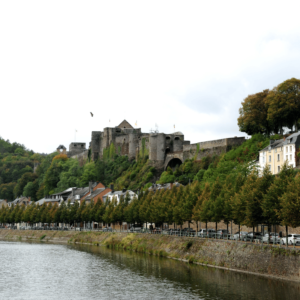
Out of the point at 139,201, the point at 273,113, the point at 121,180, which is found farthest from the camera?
the point at 121,180

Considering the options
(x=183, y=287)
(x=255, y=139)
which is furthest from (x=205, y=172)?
(x=183, y=287)

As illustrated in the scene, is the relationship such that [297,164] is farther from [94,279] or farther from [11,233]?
[11,233]

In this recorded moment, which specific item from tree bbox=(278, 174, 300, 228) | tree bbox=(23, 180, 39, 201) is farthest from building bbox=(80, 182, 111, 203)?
tree bbox=(278, 174, 300, 228)

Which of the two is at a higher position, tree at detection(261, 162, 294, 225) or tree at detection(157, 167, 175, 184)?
tree at detection(157, 167, 175, 184)

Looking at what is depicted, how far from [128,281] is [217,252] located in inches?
376

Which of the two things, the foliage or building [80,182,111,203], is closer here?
the foliage

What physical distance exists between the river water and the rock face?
4557 centimetres

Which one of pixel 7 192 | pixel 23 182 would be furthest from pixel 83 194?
pixel 7 192

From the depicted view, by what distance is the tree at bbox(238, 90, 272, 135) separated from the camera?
8094cm

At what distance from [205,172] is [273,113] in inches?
612

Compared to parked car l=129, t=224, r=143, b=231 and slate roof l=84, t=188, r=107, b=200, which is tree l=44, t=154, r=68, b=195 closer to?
slate roof l=84, t=188, r=107, b=200

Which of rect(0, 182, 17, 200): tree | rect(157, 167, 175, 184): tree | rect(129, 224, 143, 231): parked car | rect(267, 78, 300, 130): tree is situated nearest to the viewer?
rect(129, 224, 143, 231): parked car

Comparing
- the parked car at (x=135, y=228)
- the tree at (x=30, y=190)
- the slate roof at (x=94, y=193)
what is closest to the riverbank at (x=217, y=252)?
the parked car at (x=135, y=228)

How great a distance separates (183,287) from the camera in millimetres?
32406
